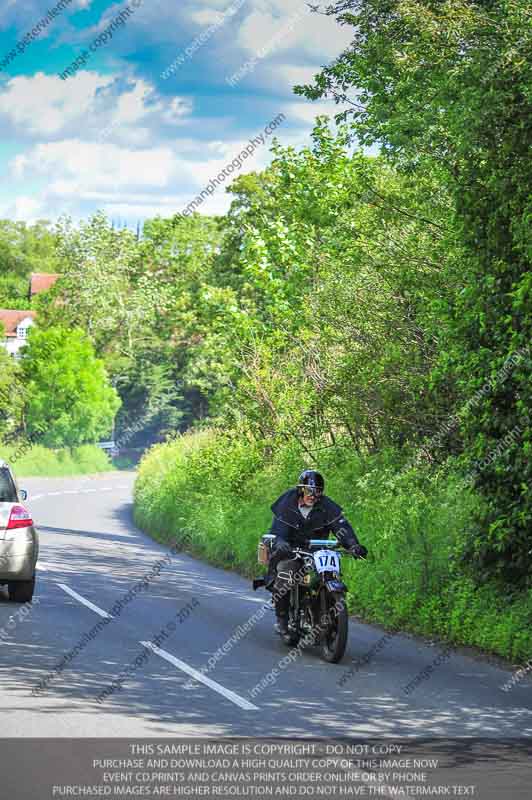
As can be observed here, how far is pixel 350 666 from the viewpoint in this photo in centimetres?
1158

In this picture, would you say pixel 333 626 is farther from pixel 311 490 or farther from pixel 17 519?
pixel 17 519

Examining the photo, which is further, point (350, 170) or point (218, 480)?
point (218, 480)

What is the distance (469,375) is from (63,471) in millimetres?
60568

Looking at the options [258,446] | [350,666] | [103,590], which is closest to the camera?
[350,666]

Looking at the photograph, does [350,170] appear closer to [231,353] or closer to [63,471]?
[231,353]

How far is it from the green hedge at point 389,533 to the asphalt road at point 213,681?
467 mm

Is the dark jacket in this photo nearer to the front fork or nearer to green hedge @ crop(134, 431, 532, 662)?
the front fork

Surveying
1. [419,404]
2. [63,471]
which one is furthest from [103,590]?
[63,471]

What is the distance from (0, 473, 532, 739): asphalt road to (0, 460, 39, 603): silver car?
39 centimetres

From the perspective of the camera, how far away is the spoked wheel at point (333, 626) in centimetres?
1163

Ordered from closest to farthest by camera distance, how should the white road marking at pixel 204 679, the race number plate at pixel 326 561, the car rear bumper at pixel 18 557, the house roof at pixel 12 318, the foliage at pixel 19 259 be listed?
the white road marking at pixel 204 679 < the race number plate at pixel 326 561 < the car rear bumper at pixel 18 557 < the house roof at pixel 12 318 < the foliage at pixel 19 259

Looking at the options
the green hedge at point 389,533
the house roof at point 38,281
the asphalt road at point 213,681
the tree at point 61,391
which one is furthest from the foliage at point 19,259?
the asphalt road at point 213,681

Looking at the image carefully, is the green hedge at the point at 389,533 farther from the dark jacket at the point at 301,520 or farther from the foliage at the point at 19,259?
the foliage at the point at 19,259

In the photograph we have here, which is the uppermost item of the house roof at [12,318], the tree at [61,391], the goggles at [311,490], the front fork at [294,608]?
the house roof at [12,318]
